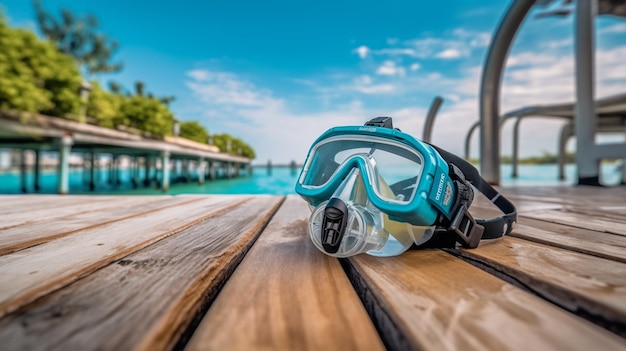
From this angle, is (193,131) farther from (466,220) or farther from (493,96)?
(466,220)

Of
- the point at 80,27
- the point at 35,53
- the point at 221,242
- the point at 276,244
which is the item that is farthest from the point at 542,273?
the point at 80,27

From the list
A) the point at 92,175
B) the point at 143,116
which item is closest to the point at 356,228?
the point at 92,175

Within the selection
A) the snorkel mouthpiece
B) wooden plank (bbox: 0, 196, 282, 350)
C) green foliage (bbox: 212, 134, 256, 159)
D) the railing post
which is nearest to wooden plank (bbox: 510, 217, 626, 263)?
the snorkel mouthpiece

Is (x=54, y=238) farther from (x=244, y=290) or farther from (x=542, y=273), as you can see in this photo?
(x=542, y=273)

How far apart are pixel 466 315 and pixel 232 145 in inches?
1411

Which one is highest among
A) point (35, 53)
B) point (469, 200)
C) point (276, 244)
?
point (35, 53)

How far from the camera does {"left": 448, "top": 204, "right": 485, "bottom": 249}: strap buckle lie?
730 mm

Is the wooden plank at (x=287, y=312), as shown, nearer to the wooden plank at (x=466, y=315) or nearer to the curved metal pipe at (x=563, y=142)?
the wooden plank at (x=466, y=315)

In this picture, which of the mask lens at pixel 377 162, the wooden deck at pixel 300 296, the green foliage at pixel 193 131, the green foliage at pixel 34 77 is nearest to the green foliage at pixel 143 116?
the green foliage at pixel 34 77

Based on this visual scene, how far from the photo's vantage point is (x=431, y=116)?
427 centimetres

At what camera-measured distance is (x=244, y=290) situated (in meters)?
0.49

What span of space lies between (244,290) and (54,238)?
720 mm

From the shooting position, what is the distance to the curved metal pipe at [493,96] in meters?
3.33

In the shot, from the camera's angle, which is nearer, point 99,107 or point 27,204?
point 27,204
